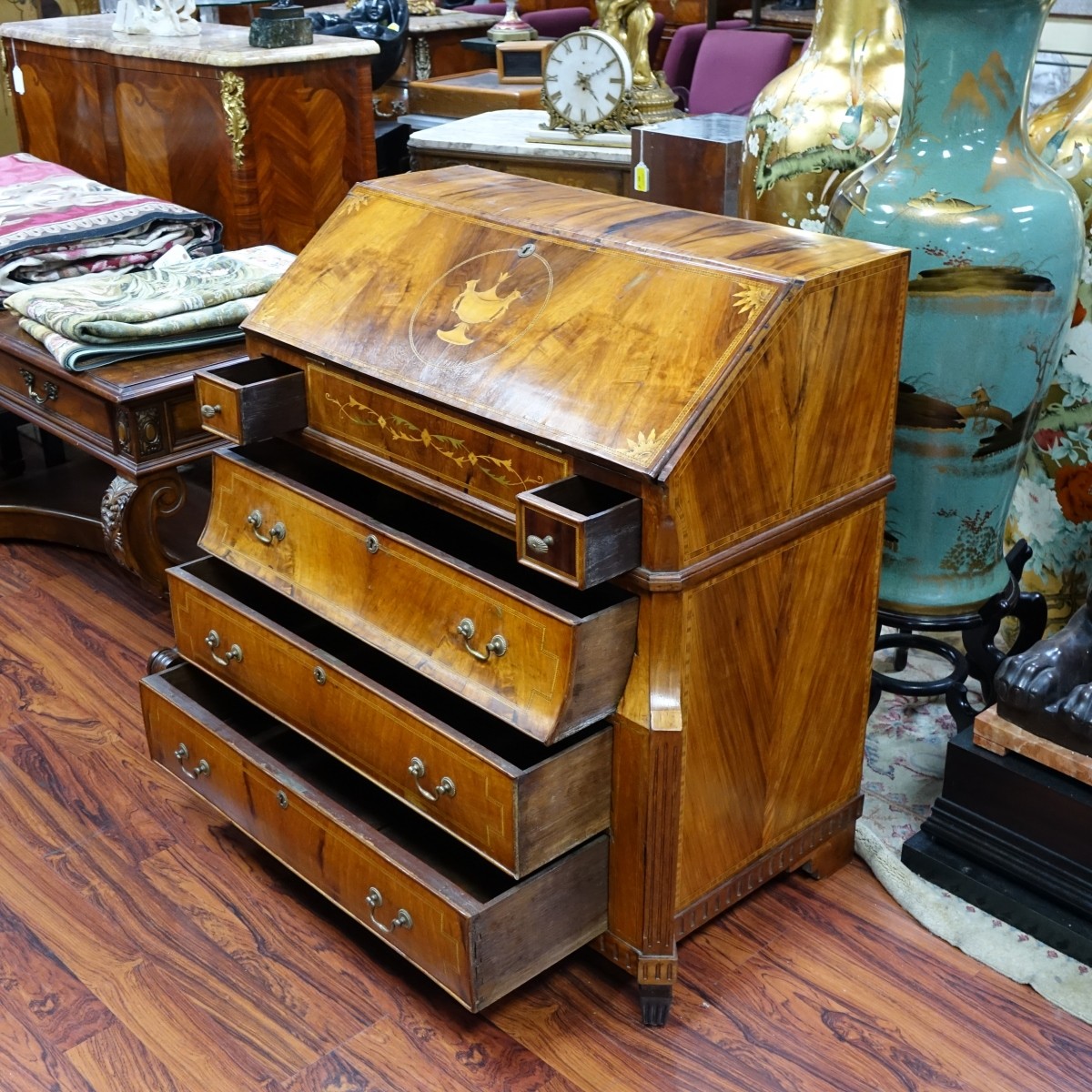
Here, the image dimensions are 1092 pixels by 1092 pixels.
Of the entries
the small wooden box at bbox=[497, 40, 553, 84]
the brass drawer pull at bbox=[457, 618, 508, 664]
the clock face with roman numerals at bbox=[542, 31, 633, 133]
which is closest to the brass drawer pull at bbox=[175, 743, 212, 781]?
the brass drawer pull at bbox=[457, 618, 508, 664]

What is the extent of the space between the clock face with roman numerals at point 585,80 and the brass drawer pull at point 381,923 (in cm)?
294

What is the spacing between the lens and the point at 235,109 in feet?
11.7

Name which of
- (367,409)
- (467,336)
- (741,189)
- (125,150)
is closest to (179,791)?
(367,409)

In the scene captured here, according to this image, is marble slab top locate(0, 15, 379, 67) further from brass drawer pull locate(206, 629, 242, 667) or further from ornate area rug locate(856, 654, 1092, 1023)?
ornate area rug locate(856, 654, 1092, 1023)

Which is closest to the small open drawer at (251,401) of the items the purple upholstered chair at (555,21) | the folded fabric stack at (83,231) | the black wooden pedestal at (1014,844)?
the black wooden pedestal at (1014,844)

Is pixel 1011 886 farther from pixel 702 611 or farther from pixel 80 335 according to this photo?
pixel 80 335

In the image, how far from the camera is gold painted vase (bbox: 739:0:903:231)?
2.07 m

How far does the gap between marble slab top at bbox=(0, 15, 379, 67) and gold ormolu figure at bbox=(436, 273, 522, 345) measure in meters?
2.15

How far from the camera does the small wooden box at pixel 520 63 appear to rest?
5.46 meters

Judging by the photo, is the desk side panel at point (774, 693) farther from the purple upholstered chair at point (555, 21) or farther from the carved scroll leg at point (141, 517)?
the purple upholstered chair at point (555, 21)

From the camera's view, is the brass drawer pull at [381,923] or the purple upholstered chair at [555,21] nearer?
the brass drawer pull at [381,923]

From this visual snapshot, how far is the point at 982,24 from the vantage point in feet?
5.69

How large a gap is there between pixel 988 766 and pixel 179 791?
1291mm

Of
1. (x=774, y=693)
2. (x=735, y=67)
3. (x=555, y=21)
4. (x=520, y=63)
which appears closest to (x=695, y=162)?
(x=774, y=693)
